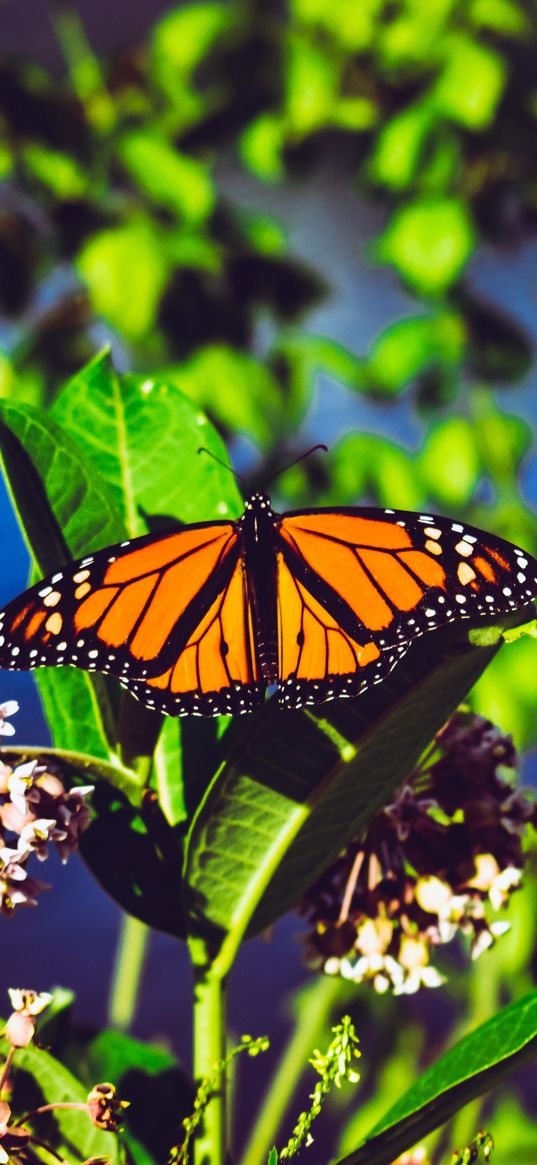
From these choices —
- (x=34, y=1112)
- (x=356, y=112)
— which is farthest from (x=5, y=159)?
(x=34, y=1112)

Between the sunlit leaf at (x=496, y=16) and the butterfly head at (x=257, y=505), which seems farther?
the sunlit leaf at (x=496, y=16)

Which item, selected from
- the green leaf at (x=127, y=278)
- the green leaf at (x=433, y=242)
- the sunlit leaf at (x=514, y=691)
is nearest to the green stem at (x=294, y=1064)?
the sunlit leaf at (x=514, y=691)

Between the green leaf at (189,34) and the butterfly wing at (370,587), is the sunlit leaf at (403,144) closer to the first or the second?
the green leaf at (189,34)

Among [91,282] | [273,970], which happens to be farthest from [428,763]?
[273,970]

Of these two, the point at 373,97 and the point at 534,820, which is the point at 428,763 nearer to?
the point at 534,820

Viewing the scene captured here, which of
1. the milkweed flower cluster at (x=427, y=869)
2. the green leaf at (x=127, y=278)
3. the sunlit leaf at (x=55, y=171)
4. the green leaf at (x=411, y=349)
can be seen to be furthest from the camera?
the green leaf at (x=411, y=349)

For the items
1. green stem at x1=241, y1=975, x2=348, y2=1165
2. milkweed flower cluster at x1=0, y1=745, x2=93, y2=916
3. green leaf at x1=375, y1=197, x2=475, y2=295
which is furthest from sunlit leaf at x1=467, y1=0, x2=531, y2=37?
milkweed flower cluster at x1=0, y1=745, x2=93, y2=916

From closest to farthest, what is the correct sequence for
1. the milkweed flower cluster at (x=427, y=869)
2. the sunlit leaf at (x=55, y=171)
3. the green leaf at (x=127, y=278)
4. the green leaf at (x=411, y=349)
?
the milkweed flower cluster at (x=427, y=869) < the green leaf at (x=127, y=278) < the sunlit leaf at (x=55, y=171) < the green leaf at (x=411, y=349)

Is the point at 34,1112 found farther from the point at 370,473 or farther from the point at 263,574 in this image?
the point at 370,473
